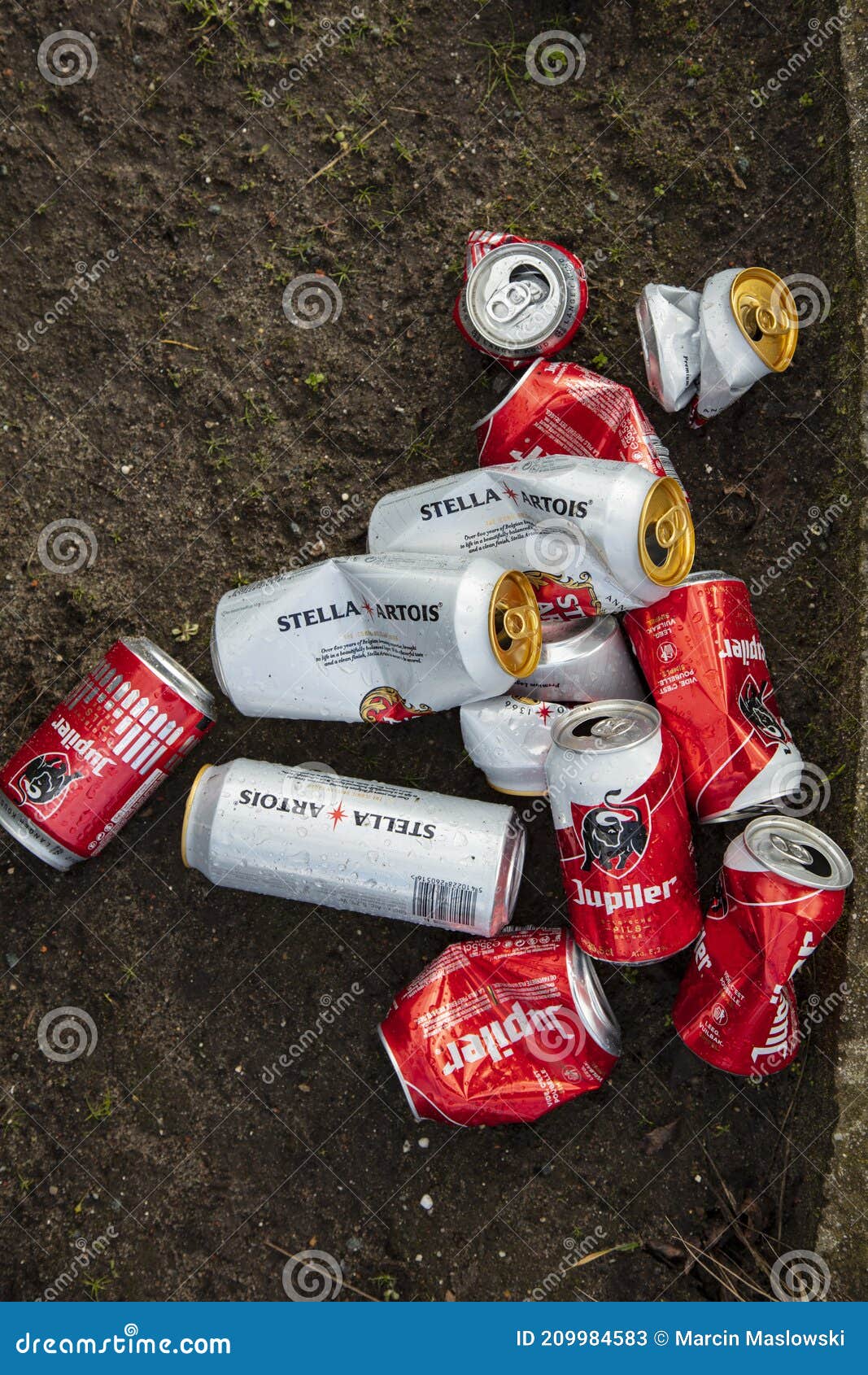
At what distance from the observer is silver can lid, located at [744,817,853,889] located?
210 centimetres

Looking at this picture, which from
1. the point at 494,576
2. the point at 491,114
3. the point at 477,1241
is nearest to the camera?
the point at 494,576

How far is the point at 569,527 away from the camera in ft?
6.97

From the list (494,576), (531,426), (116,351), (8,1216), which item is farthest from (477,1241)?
(116,351)

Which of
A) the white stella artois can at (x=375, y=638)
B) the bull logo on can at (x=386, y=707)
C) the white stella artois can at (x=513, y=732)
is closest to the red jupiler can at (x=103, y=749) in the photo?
the white stella artois can at (x=375, y=638)

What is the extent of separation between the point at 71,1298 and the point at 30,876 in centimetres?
109

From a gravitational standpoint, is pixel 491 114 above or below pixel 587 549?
above

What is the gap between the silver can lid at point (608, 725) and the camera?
6.84 feet

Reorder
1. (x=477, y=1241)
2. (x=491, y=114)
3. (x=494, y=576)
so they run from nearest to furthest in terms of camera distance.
A: (x=494, y=576) → (x=477, y=1241) → (x=491, y=114)

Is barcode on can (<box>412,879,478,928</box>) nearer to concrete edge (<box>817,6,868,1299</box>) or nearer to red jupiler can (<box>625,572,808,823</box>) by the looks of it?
red jupiler can (<box>625,572,808,823</box>)

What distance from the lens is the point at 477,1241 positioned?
2439mm

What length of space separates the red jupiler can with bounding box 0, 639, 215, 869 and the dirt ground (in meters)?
0.24
